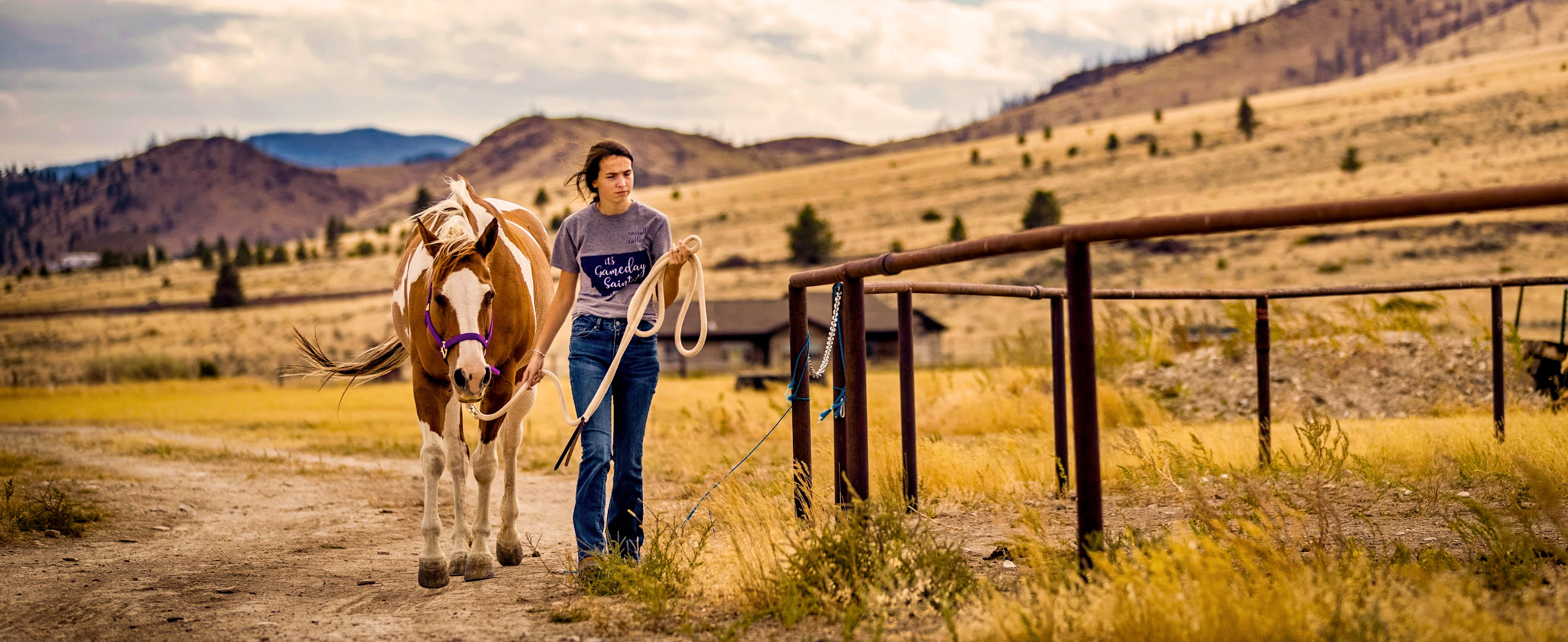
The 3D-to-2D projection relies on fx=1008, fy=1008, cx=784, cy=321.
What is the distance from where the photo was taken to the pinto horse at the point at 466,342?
4.95 m

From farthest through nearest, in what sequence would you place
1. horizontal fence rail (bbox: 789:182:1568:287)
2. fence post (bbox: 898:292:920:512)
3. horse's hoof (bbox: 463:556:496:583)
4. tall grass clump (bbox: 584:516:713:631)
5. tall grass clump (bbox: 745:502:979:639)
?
1. fence post (bbox: 898:292:920:512)
2. horse's hoof (bbox: 463:556:496:583)
3. tall grass clump (bbox: 584:516:713:631)
4. tall grass clump (bbox: 745:502:979:639)
5. horizontal fence rail (bbox: 789:182:1568:287)

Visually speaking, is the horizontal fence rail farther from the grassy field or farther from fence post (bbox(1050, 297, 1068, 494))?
fence post (bbox(1050, 297, 1068, 494))

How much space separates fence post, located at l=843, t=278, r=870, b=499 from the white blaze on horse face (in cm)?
173

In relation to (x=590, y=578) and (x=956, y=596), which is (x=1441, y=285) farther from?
(x=590, y=578)

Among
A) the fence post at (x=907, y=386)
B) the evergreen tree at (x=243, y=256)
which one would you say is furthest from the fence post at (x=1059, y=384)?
the evergreen tree at (x=243, y=256)

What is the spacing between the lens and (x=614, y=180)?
514 centimetres

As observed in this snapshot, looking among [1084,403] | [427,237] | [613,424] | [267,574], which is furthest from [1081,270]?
[267,574]

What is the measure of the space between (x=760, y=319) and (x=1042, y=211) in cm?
2599


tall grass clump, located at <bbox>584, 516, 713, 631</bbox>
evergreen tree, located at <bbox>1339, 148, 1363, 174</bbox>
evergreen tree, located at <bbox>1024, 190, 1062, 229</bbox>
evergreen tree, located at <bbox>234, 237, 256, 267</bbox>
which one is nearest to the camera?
tall grass clump, located at <bbox>584, 516, 713, 631</bbox>

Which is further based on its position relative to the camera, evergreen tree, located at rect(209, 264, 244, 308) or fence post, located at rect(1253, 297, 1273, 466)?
evergreen tree, located at rect(209, 264, 244, 308)

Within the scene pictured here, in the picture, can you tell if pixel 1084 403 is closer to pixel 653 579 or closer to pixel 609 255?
pixel 653 579

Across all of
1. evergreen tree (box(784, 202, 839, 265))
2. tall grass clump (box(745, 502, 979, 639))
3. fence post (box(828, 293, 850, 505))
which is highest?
evergreen tree (box(784, 202, 839, 265))

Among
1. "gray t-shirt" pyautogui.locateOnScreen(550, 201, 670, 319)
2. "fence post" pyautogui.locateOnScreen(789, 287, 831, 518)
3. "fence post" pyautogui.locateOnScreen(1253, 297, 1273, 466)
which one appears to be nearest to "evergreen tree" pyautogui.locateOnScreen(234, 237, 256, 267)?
"gray t-shirt" pyautogui.locateOnScreen(550, 201, 670, 319)

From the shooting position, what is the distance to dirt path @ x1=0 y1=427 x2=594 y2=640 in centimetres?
433
